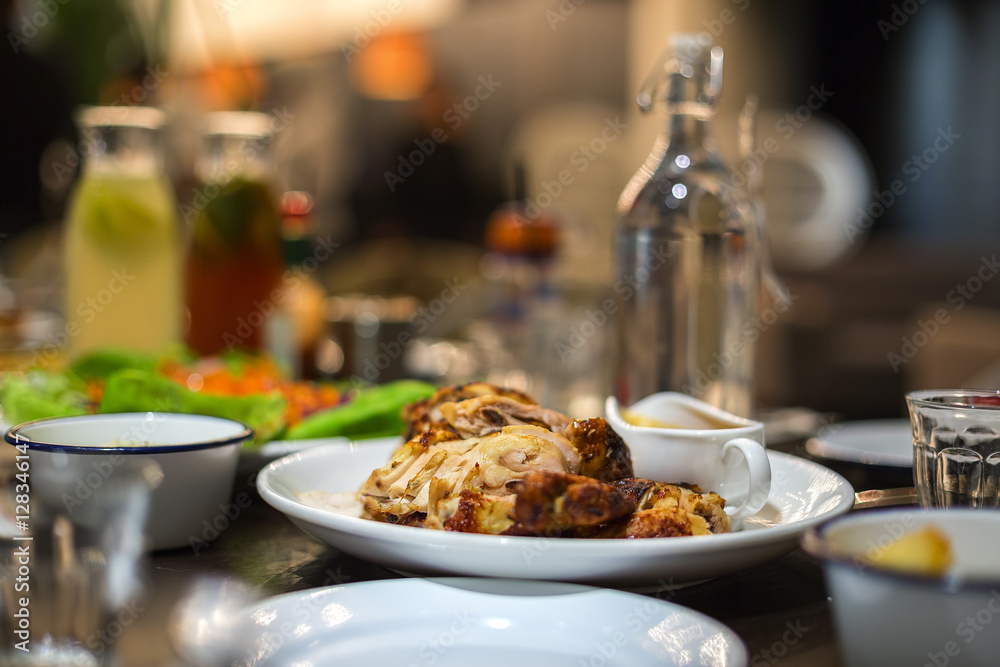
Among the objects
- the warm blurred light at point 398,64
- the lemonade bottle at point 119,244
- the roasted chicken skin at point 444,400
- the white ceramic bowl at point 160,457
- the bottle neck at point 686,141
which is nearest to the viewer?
the white ceramic bowl at point 160,457

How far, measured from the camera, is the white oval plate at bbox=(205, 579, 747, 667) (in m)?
0.57

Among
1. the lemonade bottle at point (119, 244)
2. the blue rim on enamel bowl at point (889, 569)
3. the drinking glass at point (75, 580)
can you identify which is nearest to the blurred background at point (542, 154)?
the lemonade bottle at point (119, 244)

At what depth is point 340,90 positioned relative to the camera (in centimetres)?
779

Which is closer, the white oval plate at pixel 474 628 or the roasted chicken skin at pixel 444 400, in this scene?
the white oval plate at pixel 474 628

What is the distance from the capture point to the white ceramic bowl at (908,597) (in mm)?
501

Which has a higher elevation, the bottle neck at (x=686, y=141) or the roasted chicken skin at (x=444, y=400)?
the bottle neck at (x=686, y=141)

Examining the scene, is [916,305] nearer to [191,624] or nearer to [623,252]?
[623,252]

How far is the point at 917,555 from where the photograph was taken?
0.55 metres

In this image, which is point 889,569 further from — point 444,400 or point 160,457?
point 160,457

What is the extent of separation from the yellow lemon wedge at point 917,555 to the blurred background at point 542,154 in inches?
35.6

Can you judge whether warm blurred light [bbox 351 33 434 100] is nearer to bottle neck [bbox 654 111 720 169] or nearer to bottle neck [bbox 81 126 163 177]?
bottle neck [bbox 81 126 163 177]

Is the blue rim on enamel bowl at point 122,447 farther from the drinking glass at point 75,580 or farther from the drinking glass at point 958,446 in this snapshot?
the drinking glass at point 958,446

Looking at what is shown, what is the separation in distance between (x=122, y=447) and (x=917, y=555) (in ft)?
1.96

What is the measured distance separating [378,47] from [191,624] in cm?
678
